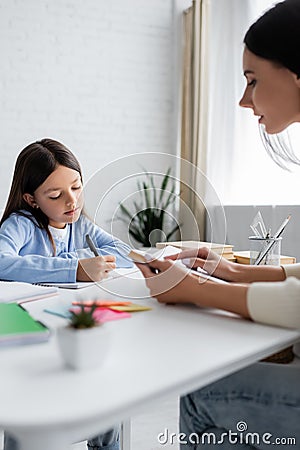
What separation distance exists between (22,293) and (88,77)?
3147 millimetres

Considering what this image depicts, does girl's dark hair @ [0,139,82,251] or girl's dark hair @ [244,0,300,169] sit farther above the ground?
girl's dark hair @ [244,0,300,169]

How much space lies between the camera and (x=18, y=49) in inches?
149

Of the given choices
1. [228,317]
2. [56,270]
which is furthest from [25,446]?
[56,270]

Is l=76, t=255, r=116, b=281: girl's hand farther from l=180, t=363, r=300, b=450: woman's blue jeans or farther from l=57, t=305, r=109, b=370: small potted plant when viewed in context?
l=57, t=305, r=109, b=370: small potted plant

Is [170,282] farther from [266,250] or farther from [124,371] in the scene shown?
[266,250]

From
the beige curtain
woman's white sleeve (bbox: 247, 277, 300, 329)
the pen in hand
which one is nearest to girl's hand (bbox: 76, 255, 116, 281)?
the pen in hand

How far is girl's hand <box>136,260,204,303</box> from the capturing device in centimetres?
94

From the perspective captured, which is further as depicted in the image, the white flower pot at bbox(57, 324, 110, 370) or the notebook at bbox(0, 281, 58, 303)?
the notebook at bbox(0, 281, 58, 303)

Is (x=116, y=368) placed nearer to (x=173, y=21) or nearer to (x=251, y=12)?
(x=251, y=12)

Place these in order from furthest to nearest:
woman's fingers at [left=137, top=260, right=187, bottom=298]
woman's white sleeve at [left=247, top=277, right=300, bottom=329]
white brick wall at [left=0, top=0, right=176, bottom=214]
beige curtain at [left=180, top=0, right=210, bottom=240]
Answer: beige curtain at [left=180, top=0, right=210, bottom=240] → white brick wall at [left=0, top=0, right=176, bottom=214] → woman's fingers at [left=137, top=260, right=187, bottom=298] → woman's white sleeve at [left=247, top=277, right=300, bottom=329]

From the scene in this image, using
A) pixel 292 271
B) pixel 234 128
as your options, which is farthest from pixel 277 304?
pixel 234 128

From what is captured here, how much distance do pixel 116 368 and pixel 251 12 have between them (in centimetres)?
355

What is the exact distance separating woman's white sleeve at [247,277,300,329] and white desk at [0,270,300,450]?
17 millimetres

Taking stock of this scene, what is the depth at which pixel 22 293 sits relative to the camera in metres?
1.09
